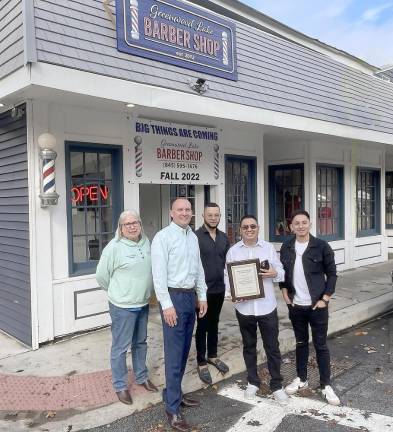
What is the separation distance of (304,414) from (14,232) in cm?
394

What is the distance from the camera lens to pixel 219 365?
4.62 m

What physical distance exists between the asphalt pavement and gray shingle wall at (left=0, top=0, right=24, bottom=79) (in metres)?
3.58

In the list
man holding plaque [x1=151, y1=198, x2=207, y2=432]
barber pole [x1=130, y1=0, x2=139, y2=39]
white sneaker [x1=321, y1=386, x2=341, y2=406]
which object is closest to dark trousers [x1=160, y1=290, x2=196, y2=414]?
man holding plaque [x1=151, y1=198, x2=207, y2=432]

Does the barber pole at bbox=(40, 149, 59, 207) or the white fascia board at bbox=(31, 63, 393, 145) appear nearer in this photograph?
the white fascia board at bbox=(31, 63, 393, 145)

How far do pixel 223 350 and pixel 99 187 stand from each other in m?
2.62

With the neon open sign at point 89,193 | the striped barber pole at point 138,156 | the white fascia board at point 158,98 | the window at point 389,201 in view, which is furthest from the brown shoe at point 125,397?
the window at point 389,201

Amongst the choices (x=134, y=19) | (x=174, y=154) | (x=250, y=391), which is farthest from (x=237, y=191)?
(x=250, y=391)

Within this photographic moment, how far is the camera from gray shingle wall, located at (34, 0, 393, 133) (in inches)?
189

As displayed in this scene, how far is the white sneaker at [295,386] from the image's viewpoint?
13.8ft

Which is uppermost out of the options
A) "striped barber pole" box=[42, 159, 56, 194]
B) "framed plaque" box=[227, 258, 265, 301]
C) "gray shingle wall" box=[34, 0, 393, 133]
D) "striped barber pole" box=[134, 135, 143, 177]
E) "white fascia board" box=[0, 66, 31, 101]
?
"gray shingle wall" box=[34, 0, 393, 133]

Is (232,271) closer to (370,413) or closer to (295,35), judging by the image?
(370,413)

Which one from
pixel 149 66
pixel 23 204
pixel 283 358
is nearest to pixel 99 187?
pixel 23 204

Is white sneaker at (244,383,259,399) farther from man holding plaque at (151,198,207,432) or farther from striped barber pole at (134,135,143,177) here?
striped barber pole at (134,135,143,177)

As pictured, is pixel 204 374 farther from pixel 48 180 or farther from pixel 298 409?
pixel 48 180
